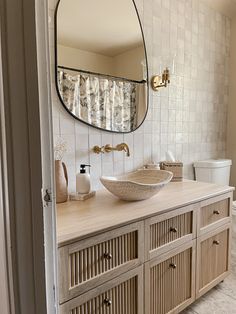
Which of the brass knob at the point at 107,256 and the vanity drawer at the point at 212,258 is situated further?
the vanity drawer at the point at 212,258

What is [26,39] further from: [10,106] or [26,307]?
[26,307]

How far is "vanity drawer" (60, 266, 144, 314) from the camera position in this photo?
3.27ft

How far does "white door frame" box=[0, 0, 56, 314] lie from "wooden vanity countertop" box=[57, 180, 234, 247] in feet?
0.97

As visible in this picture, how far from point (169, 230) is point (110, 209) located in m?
0.35

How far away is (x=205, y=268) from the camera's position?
161cm

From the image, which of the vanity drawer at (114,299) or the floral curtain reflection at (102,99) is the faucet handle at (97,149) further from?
the vanity drawer at (114,299)

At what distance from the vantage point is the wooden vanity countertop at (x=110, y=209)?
1.01m

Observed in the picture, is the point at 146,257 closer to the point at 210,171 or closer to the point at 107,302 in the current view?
the point at 107,302

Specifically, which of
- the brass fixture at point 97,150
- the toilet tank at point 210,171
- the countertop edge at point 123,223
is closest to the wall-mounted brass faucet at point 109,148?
the brass fixture at point 97,150

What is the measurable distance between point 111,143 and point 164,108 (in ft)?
2.05

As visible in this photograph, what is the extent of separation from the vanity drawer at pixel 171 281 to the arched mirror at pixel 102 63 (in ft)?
2.91

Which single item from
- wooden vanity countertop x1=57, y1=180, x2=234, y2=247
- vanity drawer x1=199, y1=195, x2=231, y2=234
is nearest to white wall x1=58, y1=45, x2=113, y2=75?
wooden vanity countertop x1=57, y1=180, x2=234, y2=247

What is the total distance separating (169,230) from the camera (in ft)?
4.43

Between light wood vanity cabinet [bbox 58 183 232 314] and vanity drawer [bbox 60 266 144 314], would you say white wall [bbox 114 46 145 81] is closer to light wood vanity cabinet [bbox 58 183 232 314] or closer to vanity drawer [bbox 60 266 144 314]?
light wood vanity cabinet [bbox 58 183 232 314]
